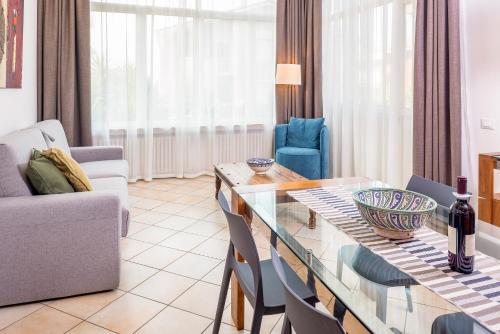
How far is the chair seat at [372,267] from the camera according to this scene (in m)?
1.07

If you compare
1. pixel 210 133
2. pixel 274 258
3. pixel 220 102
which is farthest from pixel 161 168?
pixel 274 258

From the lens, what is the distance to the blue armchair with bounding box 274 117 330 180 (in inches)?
193

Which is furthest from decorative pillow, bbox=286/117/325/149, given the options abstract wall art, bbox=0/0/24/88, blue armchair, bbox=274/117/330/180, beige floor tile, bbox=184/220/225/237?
abstract wall art, bbox=0/0/24/88

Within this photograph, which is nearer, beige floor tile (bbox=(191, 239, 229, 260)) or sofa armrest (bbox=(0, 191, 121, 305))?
sofa armrest (bbox=(0, 191, 121, 305))

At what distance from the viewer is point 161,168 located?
5574 millimetres

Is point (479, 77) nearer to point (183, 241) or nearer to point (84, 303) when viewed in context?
point (183, 241)

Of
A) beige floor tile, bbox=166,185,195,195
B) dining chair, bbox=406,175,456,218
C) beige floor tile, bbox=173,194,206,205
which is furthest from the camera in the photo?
beige floor tile, bbox=166,185,195,195

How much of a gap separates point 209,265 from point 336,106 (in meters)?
3.36

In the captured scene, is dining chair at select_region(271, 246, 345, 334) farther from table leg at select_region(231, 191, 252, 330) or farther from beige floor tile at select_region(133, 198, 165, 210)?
beige floor tile at select_region(133, 198, 165, 210)

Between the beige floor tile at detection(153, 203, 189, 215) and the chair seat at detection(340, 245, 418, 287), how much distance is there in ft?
9.63

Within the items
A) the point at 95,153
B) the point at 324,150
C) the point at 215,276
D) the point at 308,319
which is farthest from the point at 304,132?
the point at 308,319

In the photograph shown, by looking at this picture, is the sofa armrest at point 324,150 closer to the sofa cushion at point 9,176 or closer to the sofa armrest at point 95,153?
the sofa armrest at point 95,153

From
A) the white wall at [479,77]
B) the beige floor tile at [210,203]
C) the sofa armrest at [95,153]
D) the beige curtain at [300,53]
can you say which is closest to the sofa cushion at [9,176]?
the sofa armrest at [95,153]

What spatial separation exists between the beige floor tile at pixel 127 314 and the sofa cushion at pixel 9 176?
2.72 ft
